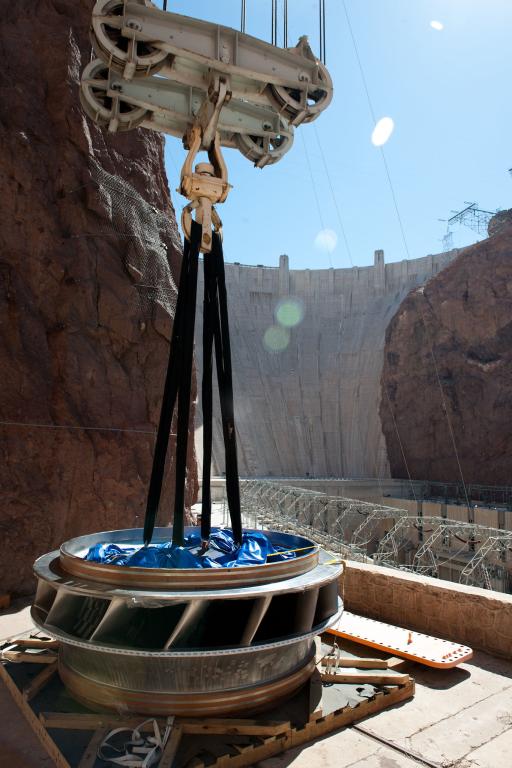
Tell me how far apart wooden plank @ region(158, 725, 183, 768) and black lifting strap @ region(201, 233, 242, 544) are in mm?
2172

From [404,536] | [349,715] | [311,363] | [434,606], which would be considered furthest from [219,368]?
[311,363]

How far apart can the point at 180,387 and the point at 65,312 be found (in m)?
8.08

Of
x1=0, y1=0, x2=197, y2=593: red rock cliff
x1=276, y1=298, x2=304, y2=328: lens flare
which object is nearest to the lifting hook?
x1=0, y1=0, x2=197, y2=593: red rock cliff

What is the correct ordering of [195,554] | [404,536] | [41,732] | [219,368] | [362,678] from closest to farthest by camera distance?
[41,732]
[362,678]
[195,554]
[219,368]
[404,536]

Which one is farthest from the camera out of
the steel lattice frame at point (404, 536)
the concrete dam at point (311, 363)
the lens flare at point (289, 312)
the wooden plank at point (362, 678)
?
the lens flare at point (289, 312)

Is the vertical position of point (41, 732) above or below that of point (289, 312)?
below

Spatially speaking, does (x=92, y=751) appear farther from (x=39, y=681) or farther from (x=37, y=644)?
(x=37, y=644)

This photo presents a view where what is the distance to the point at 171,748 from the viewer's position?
383 centimetres

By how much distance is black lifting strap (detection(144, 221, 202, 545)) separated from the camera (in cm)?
574

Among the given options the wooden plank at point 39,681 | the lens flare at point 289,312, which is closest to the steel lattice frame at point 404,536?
the wooden plank at point 39,681

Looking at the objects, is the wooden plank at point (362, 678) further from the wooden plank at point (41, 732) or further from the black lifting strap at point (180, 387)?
the wooden plank at point (41, 732)

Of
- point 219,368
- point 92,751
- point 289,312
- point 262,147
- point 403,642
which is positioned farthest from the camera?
point 289,312

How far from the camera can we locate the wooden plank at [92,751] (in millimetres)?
3586

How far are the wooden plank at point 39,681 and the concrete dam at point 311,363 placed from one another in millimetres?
40342
